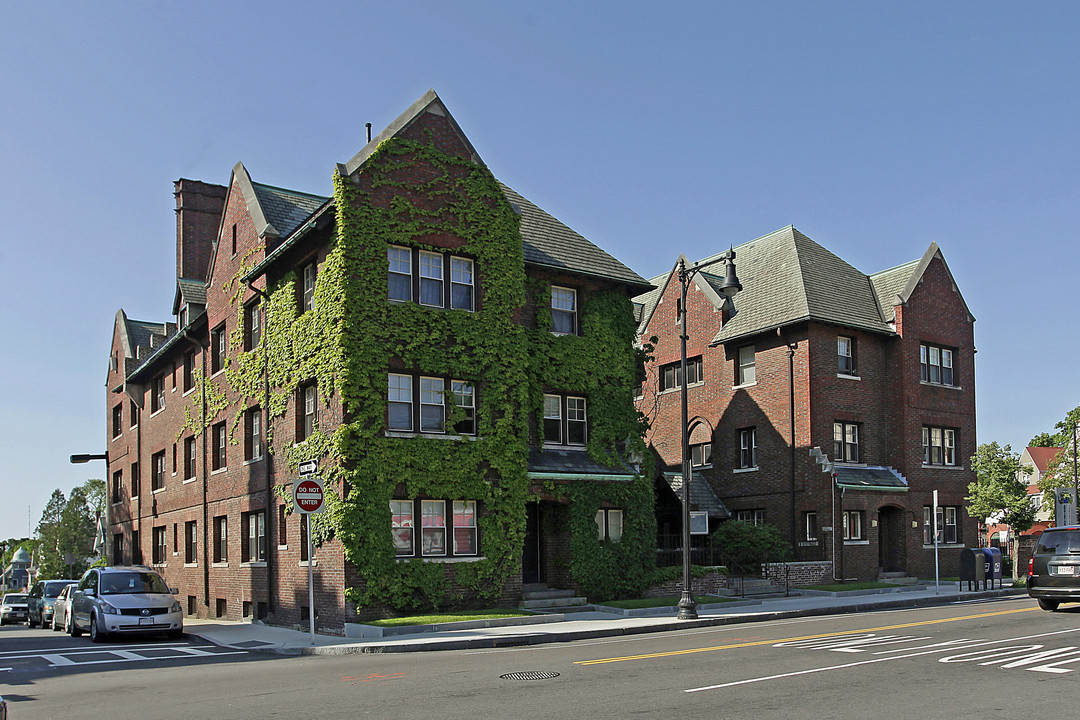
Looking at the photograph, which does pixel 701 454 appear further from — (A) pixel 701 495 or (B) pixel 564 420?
(B) pixel 564 420

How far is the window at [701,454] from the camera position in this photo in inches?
1499

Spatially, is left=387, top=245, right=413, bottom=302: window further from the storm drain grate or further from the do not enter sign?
the storm drain grate

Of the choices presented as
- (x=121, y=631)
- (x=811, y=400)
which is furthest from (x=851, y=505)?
(x=121, y=631)

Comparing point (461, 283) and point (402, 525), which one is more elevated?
point (461, 283)

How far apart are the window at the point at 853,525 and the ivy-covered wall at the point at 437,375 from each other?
9.60 metres

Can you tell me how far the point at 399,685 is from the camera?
1243 cm

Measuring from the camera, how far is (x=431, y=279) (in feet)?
79.6

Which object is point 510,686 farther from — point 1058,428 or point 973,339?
point 1058,428

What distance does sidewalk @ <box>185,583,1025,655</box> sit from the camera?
1805 centimetres

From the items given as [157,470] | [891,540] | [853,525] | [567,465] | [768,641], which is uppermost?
[567,465]

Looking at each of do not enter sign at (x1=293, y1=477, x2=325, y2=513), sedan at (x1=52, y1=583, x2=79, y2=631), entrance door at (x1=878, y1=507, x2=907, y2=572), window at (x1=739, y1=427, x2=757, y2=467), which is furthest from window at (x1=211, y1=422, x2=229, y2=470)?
entrance door at (x1=878, y1=507, x2=907, y2=572)

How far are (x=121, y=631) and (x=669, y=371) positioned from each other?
24.1 metres

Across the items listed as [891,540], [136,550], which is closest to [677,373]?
[891,540]

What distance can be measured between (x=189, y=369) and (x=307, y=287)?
1237cm
